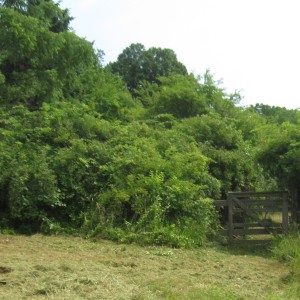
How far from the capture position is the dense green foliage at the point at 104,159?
12.3m

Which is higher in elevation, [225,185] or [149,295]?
[225,185]

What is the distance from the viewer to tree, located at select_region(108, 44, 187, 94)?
43844 millimetres

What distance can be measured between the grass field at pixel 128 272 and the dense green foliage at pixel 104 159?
1196 mm

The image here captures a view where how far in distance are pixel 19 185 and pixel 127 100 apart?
1544 cm

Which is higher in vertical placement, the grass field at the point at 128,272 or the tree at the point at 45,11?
the tree at the point at 45,11

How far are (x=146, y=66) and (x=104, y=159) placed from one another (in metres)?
31.3

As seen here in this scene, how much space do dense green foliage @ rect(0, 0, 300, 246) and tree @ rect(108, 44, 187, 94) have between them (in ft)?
72.4

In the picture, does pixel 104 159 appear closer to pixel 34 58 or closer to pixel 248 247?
pixel 248 247

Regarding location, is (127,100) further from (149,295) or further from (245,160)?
(149,295)

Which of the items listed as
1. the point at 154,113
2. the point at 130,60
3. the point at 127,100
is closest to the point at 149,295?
the point at 154,113

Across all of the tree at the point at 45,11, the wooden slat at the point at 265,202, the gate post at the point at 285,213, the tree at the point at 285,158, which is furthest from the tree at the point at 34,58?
the gate post at the point at 285,213

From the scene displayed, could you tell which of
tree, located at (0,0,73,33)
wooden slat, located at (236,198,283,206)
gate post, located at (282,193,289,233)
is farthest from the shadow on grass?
tree, located at (0,0,73,33)

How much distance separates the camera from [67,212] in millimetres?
12891

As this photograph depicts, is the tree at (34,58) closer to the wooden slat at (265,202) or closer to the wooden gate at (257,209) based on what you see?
the wooden gate at (257,209)
